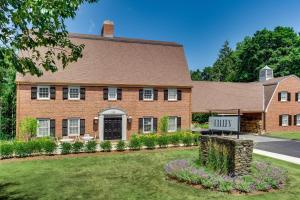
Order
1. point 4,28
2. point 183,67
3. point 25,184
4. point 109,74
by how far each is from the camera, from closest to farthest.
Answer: point 4,28 < point 25,184 < point 109,74 < point 183,67

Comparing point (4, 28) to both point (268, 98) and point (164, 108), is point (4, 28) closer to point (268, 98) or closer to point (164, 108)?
point (164, 108)

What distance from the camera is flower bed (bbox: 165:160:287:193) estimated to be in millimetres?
11922

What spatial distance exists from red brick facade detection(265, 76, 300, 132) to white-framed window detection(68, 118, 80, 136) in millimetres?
23675

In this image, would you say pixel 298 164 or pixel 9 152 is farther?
pixel 9 152

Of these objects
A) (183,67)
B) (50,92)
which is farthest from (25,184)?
(183,67)

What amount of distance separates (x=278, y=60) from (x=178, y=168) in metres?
43.7

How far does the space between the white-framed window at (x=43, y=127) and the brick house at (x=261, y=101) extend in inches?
674

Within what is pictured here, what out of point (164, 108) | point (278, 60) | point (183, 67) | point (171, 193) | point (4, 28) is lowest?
point (171, 193)

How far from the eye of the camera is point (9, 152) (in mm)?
18594

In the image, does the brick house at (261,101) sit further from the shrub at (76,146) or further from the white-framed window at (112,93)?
the shrub at (76,146)

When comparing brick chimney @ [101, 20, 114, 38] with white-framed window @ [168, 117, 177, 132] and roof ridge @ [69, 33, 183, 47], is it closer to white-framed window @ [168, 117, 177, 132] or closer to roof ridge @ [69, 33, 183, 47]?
roof ridge @ [69, 33, 183, 47]

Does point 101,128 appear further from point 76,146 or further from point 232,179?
point 232,179

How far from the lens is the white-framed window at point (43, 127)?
24844mm

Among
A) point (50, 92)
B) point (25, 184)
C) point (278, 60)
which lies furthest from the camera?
point (278, 60)
